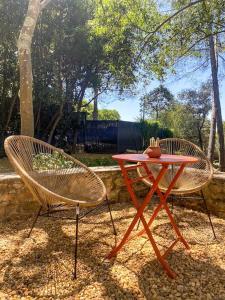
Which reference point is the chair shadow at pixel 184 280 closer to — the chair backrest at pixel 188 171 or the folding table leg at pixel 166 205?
the folding table leg at pixel 166 205

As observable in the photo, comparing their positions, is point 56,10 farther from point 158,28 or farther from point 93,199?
point 93,199

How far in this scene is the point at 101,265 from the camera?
6.40ft

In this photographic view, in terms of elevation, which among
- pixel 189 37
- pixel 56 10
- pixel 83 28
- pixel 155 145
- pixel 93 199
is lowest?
pixel 93 199

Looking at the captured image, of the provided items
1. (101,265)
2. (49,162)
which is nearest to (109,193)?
(49,162)

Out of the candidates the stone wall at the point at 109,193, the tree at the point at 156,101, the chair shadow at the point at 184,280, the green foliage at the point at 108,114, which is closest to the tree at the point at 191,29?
the stone wall at the point at 109,193

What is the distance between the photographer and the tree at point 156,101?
1658cm

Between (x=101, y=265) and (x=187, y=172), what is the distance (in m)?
1.52

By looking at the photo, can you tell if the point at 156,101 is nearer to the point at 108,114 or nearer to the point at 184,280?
the point at 108,114

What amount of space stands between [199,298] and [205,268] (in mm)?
365

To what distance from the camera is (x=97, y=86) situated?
10227 millimetres

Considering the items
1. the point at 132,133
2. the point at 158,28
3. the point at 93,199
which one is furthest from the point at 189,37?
the point at 132,133

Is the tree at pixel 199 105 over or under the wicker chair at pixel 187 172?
over

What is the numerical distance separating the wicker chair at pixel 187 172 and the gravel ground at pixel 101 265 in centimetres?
38

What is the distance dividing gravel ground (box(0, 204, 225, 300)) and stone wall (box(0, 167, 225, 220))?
13cm
